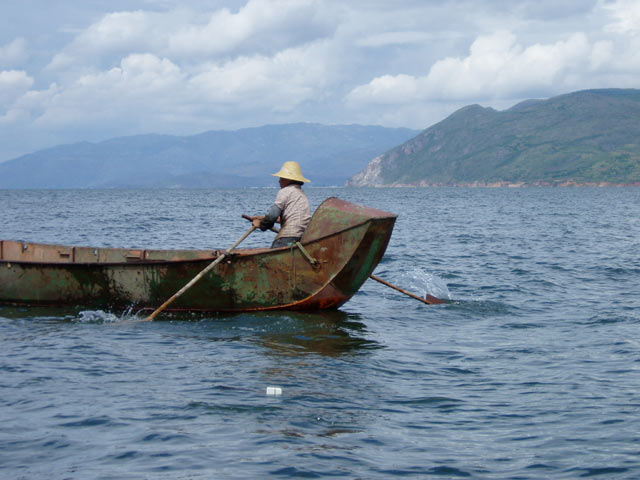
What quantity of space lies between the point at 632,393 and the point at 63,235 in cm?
3399

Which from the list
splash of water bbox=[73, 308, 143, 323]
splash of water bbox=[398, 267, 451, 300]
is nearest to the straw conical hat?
splash of water bbox=[73, 308, 143, 323]

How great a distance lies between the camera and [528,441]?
7234 mm

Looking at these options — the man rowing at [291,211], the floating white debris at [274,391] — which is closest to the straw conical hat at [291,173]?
the man rowing at [291,211]

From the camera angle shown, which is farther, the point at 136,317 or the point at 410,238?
the point at 410,238

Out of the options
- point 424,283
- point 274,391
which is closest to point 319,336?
point 274,391

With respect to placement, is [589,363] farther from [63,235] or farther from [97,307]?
[63,235]

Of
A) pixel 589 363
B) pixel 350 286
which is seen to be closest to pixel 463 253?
pixel 350 286

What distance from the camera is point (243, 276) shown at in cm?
1357

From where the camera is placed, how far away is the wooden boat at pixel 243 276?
502 inches

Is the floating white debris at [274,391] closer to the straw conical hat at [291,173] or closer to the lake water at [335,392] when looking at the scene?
the lake water at [335,392]

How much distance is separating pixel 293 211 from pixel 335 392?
5420mm

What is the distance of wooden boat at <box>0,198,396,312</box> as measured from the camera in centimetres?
1274

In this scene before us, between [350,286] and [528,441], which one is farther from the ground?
[350,286]

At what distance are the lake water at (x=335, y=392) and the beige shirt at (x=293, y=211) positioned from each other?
5.45ft
